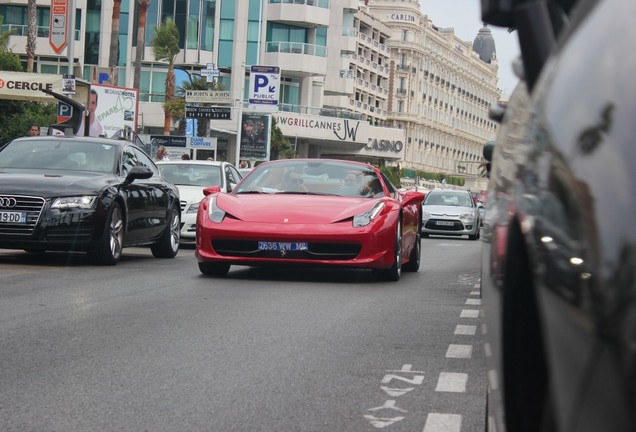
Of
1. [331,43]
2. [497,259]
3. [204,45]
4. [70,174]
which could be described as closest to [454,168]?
[331,43]

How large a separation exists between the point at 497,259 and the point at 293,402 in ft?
9.47

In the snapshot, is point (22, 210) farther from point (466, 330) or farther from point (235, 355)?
point (235, 355)

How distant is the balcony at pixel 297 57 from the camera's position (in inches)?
3455

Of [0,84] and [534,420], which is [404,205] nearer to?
[534,420]

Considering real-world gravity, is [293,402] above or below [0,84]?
below

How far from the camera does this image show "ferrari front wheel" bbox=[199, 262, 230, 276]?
13.4 meters

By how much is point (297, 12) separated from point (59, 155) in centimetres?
7394

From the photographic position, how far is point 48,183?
1405 cm

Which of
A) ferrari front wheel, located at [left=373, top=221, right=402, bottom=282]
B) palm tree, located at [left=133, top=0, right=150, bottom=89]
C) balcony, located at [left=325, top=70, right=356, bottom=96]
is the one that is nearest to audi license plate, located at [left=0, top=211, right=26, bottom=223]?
ferrari front wheel, located at [left=373, top=221, right=402, bottom=282]

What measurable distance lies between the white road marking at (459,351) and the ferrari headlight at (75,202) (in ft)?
23.4

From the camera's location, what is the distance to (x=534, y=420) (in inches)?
92.0

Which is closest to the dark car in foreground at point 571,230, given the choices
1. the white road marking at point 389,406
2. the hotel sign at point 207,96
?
the white road marking at point 389,406

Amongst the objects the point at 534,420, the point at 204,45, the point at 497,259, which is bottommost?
the point at 534,420

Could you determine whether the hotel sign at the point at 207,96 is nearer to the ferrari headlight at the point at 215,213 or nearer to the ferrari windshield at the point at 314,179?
the ferrari windshield at the point at 314,179
